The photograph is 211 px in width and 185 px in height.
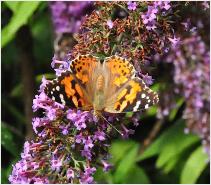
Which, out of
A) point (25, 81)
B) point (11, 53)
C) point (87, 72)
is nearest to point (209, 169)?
point (25, 81)

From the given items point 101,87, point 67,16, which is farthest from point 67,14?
point 101,87

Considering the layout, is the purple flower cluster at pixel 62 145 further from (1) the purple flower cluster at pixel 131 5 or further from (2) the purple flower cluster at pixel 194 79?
(2) the purple flower cluster at pixel 194 79

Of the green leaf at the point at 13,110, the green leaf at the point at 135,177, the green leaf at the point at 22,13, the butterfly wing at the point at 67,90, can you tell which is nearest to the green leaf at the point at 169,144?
the green leaf at the point at 135,177

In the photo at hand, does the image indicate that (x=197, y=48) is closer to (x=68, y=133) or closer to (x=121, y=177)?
(x=121, y=177)

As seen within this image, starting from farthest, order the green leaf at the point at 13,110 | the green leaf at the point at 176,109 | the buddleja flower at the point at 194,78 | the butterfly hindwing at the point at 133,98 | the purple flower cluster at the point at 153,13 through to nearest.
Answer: the green leaf at the point at 13,110 → the green leaf at the point at 176,109 → the buddleja flower at the point at 194,78 → the purple flower cluster at the point at 153,13 → the butterfly hindwing at the point at 133,98

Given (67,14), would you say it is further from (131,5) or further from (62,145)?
(62,145)

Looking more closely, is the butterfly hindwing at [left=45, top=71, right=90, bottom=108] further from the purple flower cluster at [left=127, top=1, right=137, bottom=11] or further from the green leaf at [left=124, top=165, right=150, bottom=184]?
the green leaf at [left=124, top=165, right=150, bottom=184]
